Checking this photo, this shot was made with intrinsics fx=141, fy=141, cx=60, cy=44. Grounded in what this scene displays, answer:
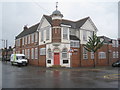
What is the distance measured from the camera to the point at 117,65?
29938mm

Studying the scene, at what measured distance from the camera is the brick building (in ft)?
85.4

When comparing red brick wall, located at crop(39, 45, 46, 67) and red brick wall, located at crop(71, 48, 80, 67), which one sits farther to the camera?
red brick wall, located at crop(39, 45, 46, 67)

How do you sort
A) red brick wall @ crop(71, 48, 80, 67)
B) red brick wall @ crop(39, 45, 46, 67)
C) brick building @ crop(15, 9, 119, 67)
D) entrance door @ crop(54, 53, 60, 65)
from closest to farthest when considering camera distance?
entrance door @ crop(54, 53, 60, 65) < brick building @ crop(15, 9, 119, 67) < red brick wall @ crop(71, 48, 80, 67) < red brick wall @ crop(39, 45, 46, 67)

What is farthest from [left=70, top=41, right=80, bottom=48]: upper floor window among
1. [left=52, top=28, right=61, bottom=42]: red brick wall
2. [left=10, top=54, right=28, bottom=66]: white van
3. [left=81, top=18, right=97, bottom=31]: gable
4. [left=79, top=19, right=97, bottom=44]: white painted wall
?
[left=10, top=54, right=28, bottom=66]: white van

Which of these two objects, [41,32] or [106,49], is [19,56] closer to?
[41,32]

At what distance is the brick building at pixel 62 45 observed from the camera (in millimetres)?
26031

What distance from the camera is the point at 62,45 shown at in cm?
2605

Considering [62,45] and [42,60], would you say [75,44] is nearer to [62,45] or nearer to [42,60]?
[62,45]

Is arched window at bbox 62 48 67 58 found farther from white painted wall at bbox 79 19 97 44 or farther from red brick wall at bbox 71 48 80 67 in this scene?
white painted wall at bbox 79 19 97 44

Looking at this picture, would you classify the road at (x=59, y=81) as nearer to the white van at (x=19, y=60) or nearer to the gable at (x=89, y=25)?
the white van at (x=19, y=60)

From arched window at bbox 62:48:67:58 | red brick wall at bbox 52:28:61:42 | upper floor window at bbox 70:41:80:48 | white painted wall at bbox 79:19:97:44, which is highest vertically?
white painted wall at bbox 79:19:97:44

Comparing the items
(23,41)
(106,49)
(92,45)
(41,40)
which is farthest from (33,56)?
(106,49)

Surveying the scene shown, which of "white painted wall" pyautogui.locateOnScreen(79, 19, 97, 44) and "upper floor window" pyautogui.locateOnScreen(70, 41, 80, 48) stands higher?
"white painted wall" pyautogui.locateOnScreen(79, 19, 97, 44)

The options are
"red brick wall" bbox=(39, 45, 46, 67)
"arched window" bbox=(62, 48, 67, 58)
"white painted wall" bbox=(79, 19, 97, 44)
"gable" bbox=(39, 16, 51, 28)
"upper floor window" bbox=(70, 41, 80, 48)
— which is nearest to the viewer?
"arched window" bbox=(62, 48, 67, 58)
